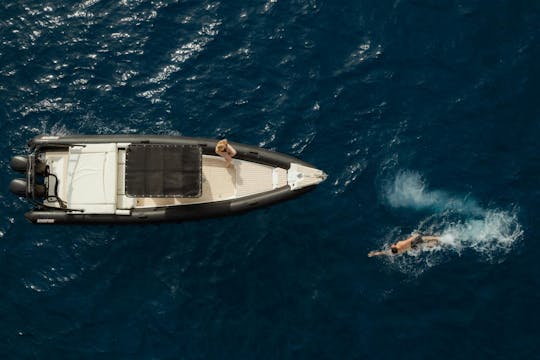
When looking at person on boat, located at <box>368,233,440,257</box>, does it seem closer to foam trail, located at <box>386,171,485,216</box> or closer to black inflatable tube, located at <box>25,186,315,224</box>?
foam trail, located at <box>386,171,485,216</box>

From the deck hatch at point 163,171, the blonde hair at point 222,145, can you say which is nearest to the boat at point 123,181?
the deck hatch at point 163,171

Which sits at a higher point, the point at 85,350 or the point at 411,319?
the point at 411,319

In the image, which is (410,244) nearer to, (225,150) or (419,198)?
(419,198)

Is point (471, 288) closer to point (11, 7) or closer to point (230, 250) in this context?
Result: point (230, 250)

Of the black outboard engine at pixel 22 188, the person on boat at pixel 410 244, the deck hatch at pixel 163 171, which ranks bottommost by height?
the person on boat at pixel 410 244

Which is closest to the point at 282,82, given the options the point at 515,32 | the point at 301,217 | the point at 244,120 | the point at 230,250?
the point at 244,120

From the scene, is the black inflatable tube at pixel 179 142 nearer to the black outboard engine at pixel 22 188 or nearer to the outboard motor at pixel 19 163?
the outboard motor at pixel 19 163

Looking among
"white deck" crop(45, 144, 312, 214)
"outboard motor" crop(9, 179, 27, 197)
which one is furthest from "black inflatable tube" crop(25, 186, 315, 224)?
"outboard motor" crop(9, 179, 27, 197)
